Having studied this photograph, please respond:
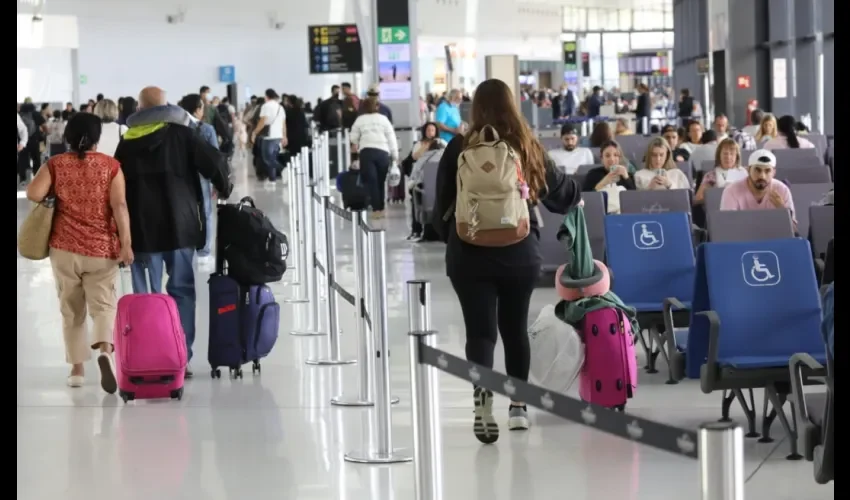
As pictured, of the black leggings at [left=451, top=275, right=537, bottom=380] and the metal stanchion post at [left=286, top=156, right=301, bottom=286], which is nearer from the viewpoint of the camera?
the black leggings at [left=451, top=275, right=537, bottom=380]

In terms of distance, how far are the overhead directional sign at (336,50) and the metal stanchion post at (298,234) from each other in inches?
615

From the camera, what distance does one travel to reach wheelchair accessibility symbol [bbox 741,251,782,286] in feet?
21.4

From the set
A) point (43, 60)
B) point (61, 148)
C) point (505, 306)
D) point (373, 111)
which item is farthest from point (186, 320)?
point (43, 60)

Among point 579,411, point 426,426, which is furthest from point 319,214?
point 579,411

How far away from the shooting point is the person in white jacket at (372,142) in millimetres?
17781

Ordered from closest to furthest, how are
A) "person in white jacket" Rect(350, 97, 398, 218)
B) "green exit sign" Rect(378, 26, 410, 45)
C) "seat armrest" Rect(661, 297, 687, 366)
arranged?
"seat armrest" Rect(661, 297, 687, 366), "person in white jacket" Rect(350, 97, 398, 218), "green exit sign" Rect(378, 26, 410, 45)

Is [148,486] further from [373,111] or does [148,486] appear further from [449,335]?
[373,111]

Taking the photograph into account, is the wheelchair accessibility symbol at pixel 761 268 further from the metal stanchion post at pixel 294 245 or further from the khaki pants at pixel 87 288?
the metal stanchion post at pixel 294 245

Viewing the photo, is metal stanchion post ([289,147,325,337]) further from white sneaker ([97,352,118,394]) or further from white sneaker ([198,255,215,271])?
white sneaker ([198,255,215,271])

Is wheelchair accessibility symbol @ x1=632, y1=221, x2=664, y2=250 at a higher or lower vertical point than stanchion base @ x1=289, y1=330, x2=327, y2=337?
higher

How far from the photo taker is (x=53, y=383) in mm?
8547

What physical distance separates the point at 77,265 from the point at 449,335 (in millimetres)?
2968

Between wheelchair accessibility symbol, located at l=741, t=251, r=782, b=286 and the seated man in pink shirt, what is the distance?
2.87 metres

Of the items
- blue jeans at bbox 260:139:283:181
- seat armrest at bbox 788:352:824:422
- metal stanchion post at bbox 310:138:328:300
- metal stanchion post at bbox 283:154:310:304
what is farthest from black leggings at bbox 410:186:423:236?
seat armrest at bbox 788:352:824:422
